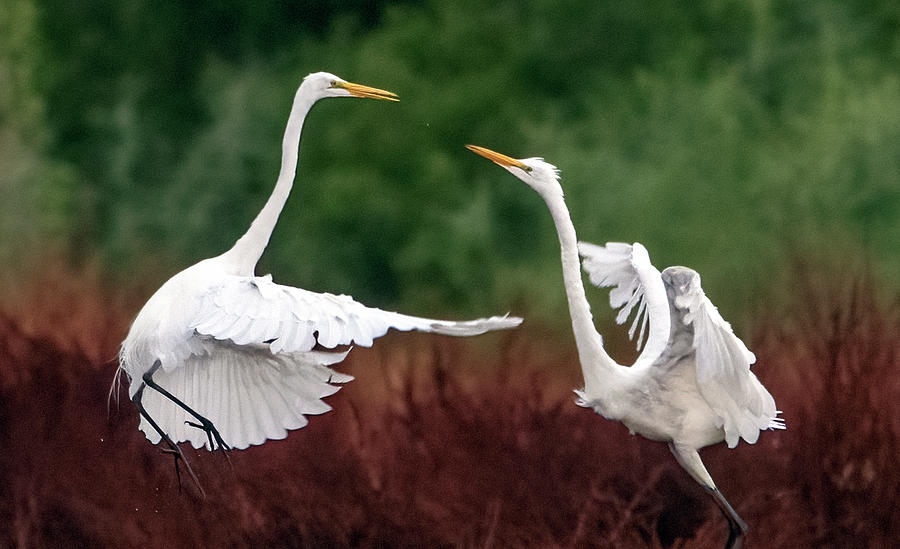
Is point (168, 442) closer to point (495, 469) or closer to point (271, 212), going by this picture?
point (271, 212)

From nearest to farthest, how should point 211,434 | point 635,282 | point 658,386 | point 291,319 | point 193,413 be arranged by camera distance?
1. point 291,319
2. point 658,386
3. point 193,413
4. point 211,434
5. point 635,282

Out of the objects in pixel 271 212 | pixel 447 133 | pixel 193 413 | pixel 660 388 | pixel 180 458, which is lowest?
pixel 180 458

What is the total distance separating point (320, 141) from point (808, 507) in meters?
5.92

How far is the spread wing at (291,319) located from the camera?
304 centimetres

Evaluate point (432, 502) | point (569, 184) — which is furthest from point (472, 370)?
point (569, 184)

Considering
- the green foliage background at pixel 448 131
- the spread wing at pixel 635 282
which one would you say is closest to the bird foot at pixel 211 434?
the spread wing at pixel 635 282

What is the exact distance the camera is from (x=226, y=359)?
160 inches

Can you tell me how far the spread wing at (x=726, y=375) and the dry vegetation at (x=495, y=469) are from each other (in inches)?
9.1

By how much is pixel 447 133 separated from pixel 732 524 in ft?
18.9

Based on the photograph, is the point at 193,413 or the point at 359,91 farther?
the point at 359,91

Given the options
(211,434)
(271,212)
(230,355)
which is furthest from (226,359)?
(271,212)

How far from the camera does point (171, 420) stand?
4.19m

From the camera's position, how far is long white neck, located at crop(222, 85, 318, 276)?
3994 millimetres

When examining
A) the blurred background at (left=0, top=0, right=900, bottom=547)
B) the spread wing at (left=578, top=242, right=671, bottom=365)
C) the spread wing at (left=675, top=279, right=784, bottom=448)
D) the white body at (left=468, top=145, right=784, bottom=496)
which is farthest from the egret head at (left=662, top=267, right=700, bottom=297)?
the blurred background at (left=0, top=0, right=900, bottom=547)
